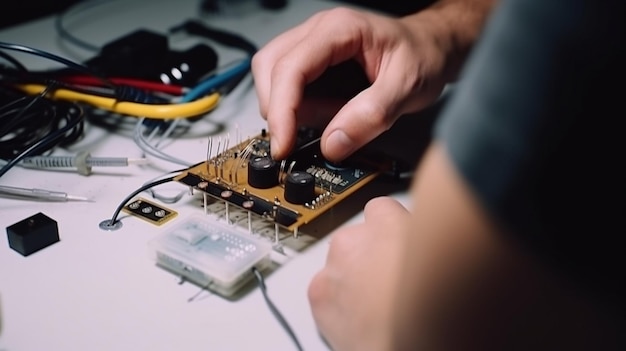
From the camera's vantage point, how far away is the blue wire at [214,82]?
92cm

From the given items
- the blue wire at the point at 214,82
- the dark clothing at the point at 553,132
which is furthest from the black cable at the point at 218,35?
the dark clothing at the point at 553,132

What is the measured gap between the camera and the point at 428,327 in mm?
409

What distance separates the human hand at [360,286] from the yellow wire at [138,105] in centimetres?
33

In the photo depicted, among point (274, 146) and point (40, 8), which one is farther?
point (40, 8)

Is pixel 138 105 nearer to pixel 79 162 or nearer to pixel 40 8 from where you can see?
pixel 79 162

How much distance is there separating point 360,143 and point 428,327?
34 centimetres

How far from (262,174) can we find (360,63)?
240 mm

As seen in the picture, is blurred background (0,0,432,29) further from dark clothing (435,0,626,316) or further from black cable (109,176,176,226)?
dark clothing (435,0,626,316)

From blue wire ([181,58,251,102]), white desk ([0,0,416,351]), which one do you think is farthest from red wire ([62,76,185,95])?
white desk ([0,0,416,351])

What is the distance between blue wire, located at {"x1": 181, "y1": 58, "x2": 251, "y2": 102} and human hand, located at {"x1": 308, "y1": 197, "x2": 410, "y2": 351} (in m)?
0.39

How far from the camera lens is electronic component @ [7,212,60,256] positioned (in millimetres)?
646

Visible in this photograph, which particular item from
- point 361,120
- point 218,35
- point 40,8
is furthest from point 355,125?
point 40,8

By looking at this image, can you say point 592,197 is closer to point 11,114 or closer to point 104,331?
point 104,331

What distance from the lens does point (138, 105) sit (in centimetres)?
87
